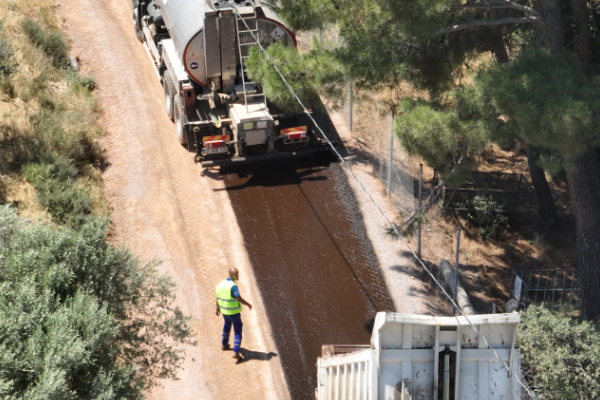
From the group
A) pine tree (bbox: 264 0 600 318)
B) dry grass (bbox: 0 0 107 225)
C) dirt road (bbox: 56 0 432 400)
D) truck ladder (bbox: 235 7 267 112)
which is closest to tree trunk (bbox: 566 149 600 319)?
pine tree (bbox: 264 0 600 318)

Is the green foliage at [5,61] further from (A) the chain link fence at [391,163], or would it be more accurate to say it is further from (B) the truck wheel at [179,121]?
(A) the chain link fence at [391,163]

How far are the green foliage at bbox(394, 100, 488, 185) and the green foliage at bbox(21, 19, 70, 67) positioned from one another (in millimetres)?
10141

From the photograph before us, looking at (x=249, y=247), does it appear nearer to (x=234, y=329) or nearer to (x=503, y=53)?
(x=234, y=329)

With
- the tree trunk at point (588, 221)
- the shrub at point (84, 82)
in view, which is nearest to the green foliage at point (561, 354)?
the tree trunk at point (588, 221)

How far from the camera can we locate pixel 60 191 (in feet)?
42.1

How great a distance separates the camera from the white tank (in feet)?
45.2

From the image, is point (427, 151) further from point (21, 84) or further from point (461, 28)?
point (21, 84)

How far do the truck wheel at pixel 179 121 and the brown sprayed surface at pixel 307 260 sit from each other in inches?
60.0

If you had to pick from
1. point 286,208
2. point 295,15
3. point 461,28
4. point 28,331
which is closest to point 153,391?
point 28,331

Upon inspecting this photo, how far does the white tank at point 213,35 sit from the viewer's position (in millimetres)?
13780

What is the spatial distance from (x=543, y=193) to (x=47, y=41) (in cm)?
1189

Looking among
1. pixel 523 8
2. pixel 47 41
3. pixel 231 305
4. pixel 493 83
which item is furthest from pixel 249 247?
pixel 47 41

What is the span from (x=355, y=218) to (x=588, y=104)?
540 centimetres

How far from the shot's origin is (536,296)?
38.3ft
